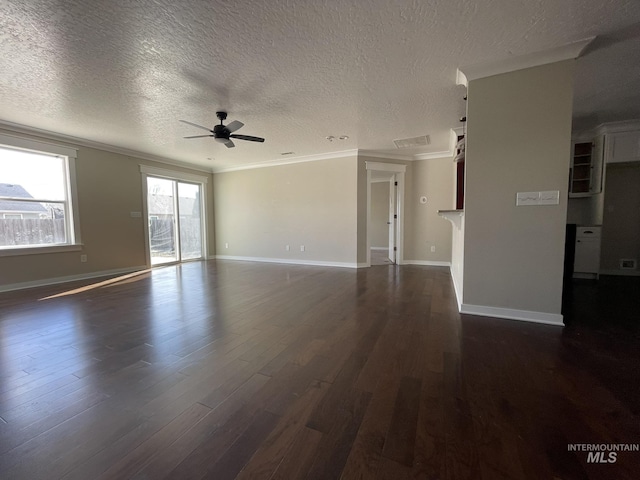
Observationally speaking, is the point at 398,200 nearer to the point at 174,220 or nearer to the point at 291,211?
the point at 291,211

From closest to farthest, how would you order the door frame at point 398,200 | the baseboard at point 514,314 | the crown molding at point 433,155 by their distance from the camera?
1. the baseboard at point 514,314
2. the crown molding at point 433,155
3. the door frame at point 398,200

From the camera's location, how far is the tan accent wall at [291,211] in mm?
5809

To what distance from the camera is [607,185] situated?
4652mm

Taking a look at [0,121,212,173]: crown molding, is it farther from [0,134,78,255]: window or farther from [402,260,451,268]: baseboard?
[402,260,451,268]: baseboard

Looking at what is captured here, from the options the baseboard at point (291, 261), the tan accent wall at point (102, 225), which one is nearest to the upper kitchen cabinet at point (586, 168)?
the baseboard at point (291, 261)

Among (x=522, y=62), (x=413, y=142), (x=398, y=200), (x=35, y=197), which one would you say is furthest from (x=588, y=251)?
(x=35, y=197)

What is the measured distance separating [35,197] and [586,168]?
9.25 m

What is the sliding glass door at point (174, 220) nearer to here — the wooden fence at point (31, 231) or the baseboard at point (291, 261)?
the baseboard at point (291, 261)

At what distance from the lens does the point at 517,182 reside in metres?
2.55

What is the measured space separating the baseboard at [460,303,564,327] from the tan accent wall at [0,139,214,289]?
6.21m

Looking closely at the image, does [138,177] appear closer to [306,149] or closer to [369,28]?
[306,149]

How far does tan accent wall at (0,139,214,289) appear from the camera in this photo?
170 inches

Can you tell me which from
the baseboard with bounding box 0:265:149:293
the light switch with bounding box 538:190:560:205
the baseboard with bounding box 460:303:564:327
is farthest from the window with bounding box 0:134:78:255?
the light switch with bounding box 538:190:560:205

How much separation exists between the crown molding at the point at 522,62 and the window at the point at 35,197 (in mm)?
6170
